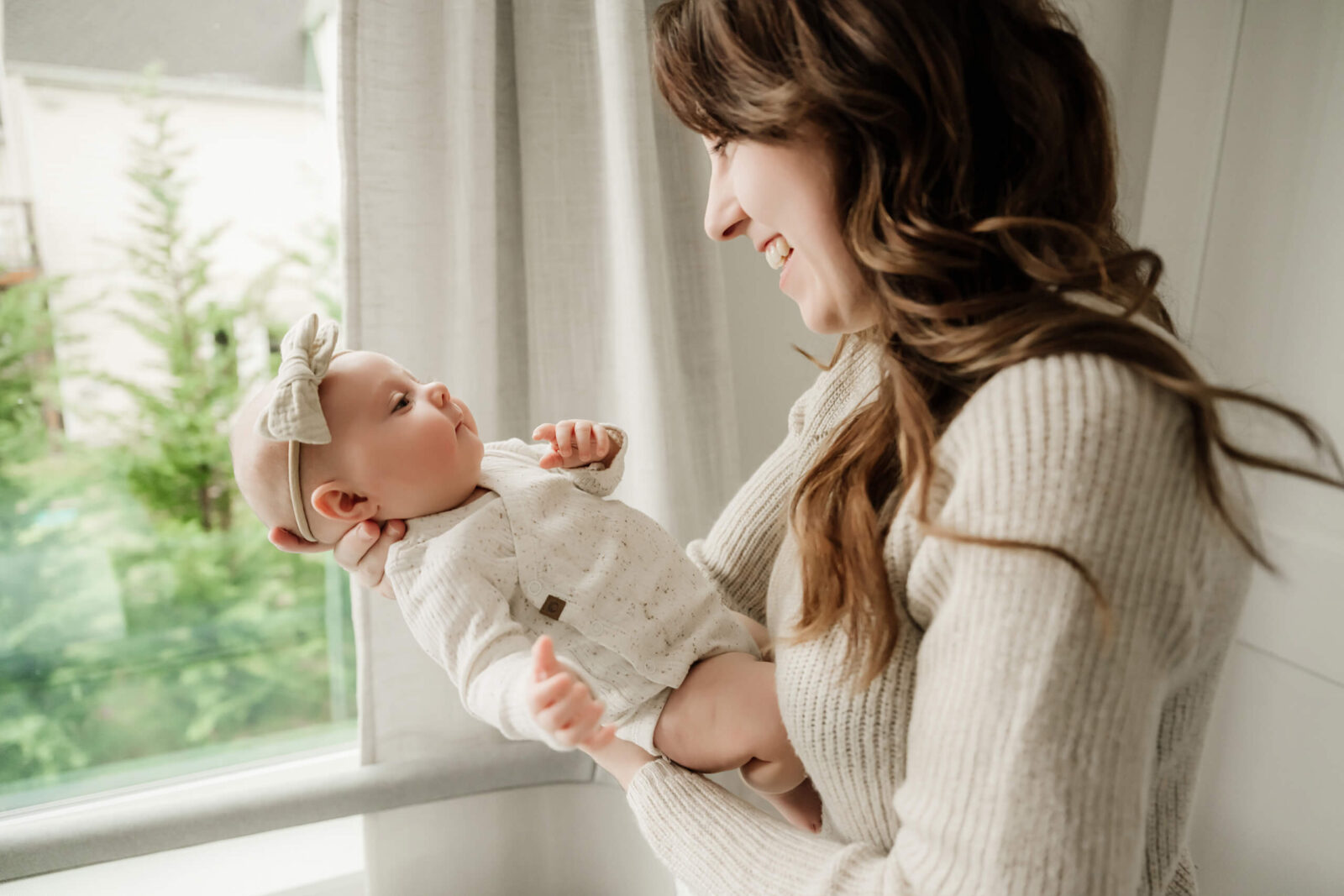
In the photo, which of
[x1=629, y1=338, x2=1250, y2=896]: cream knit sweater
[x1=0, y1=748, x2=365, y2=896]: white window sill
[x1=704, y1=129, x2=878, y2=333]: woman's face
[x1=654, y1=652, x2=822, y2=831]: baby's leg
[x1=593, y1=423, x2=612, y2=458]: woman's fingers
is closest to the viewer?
[x1=629, y1=338, x2=1250, y2=896]: cream knit sweater

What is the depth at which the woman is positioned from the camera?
0.58 metres

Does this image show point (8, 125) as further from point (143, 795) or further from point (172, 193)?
point (143, 795)

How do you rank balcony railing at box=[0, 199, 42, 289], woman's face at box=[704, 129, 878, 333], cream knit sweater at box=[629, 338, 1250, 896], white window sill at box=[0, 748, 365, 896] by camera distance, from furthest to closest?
balcony railing at box=[0, 199, 42, 289]
white window sill at box=[0, 748, 365, 896]
woman's face at box=[704, 129, 878, 333]
cream knit sweater at box=[629, 338, 1250, 896]

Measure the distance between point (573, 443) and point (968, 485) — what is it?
459mm

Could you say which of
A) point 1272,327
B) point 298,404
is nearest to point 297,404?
point 298,404

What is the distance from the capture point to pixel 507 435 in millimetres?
1394

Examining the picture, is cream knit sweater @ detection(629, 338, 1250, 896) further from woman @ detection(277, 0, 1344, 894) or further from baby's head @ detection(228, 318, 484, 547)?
baby's head @ detection(228, 318, 484, 547)

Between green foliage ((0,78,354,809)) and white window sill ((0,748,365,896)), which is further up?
green foliage ((0,78,354,809))

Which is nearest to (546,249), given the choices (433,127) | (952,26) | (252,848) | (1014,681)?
(433,127)

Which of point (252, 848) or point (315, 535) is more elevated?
point (315, 535)

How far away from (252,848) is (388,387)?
1.04 m

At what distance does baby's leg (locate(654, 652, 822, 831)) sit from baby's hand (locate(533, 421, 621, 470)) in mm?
255

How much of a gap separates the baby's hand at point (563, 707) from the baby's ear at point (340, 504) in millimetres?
295

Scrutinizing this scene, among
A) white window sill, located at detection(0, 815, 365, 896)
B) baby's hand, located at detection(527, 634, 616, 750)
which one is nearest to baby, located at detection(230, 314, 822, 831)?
baby's hand, located at detection(527, 634, 616, 750)
